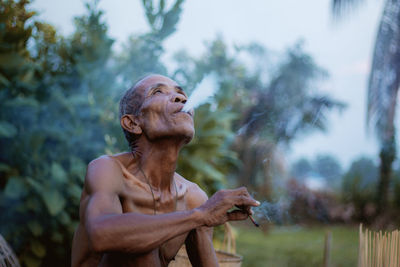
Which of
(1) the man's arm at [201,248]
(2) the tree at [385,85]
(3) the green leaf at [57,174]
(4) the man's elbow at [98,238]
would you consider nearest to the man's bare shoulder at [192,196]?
(1) the man's arm at [201,248]

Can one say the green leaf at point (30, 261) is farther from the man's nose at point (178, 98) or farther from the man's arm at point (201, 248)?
the man's nose at point (178, 98)

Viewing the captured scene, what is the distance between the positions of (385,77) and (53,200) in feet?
25.1

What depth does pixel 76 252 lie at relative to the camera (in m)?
1.49

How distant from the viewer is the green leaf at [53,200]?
3.34 metres

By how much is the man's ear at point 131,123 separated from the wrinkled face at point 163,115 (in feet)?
0.08

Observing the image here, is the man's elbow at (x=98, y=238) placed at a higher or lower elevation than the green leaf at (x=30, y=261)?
higher

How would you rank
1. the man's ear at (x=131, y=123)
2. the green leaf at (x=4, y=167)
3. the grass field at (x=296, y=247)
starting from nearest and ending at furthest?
the man's ear at (x=131, y=123) → the green leaf at (x=4, y=167) → the grass field at (x=296, y=247)

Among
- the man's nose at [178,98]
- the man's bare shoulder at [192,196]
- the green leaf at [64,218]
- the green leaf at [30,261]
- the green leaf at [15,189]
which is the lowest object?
the green leaf at [30,261]

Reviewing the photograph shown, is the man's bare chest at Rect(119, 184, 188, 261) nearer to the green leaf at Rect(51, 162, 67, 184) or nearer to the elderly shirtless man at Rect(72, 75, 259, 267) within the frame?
the elderly shirtless man at Rect(72, 75, 259, 267)

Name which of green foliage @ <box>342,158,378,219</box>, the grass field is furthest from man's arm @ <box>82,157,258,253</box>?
green foliage @ <box>342,158,378,219</box>

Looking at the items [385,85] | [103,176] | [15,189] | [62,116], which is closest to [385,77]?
[385,85]

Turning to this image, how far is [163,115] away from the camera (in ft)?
4.88

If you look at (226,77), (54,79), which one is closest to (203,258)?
(54,79)

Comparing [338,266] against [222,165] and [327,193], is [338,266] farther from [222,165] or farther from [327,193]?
[327,193]
